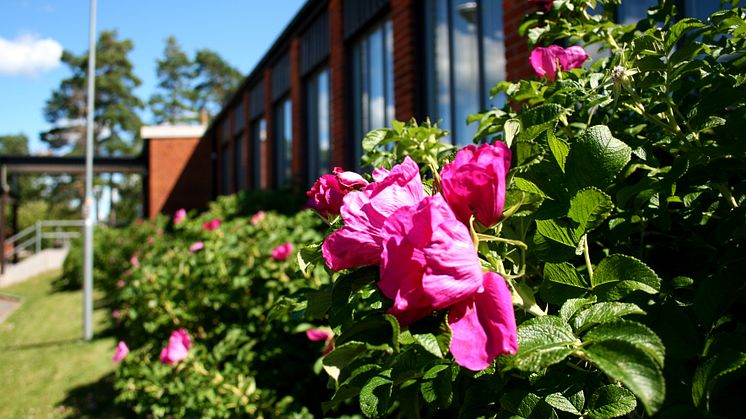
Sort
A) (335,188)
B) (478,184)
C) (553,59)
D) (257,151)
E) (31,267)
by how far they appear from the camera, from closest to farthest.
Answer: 1. (478,184)
2. (335,188)
3. (553,59)
4. (257,151)
5. (31,267)

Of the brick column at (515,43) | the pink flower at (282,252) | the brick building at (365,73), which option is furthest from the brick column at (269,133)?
the pink flower at (282,252)

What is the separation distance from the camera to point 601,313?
77 cm

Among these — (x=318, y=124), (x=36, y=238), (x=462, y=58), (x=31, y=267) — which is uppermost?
(x=318, y=124)

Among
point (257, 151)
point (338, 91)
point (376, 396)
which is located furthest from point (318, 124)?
point (376, 396)

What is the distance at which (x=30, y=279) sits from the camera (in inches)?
786

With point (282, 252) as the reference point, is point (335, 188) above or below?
above

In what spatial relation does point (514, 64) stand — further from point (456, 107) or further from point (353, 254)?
point (353, 254)

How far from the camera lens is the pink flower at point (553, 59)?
1408 millimetres

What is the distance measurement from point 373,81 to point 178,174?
593 inches

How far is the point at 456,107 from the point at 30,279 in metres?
20.0

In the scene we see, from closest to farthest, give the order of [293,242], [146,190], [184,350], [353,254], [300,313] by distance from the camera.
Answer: [353,254]
[300,313]
[184,350]
[293,242]
[146,190]

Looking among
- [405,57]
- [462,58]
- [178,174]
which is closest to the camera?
[462,58]

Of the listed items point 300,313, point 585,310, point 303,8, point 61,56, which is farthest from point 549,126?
point 61,56

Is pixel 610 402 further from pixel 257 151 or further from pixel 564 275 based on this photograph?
pixel 257 151
